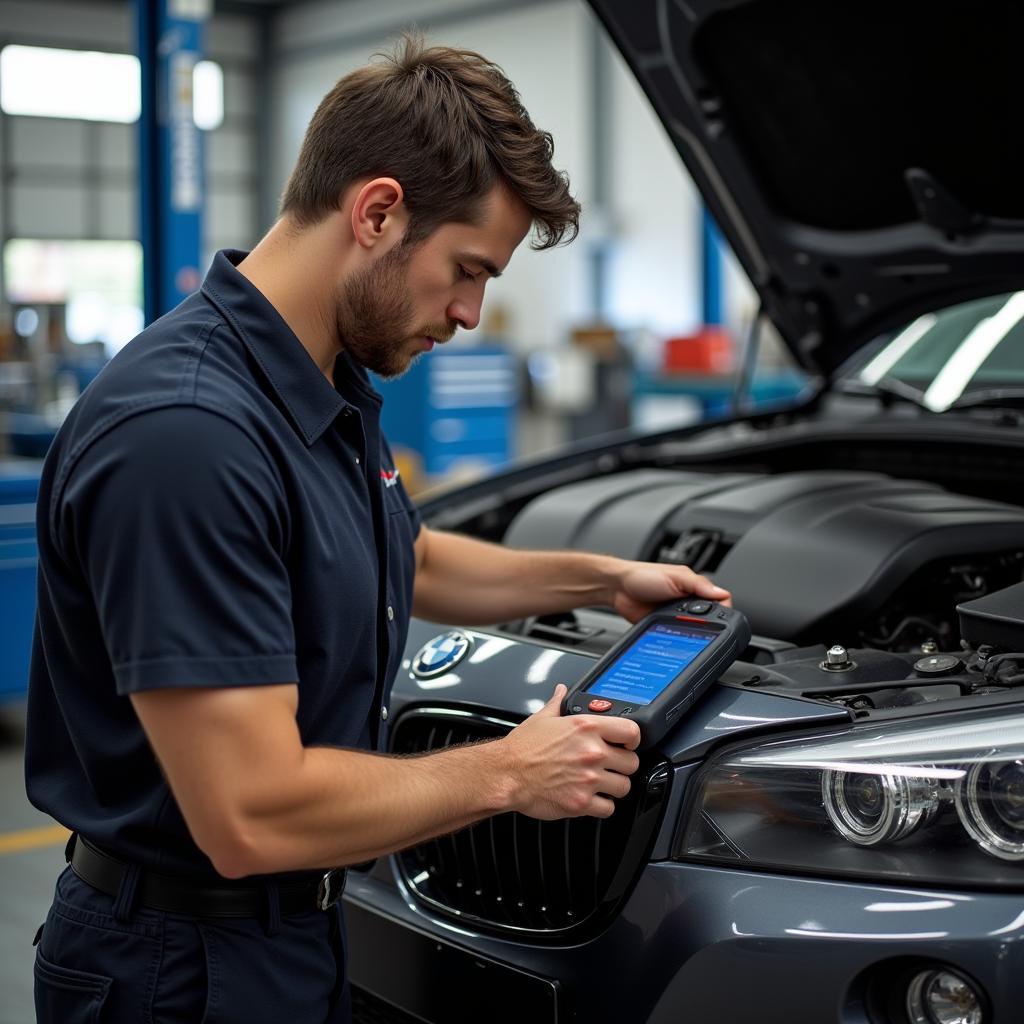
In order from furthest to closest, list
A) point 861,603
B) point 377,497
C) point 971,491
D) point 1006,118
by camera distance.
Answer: point 971,491 < point 1006,118 < point 861,603 < point 377,497

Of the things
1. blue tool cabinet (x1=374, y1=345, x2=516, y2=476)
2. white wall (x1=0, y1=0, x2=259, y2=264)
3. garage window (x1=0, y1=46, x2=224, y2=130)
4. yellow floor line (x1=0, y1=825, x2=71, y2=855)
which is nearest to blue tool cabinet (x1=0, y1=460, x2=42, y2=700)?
yellow floor line (x1=0, y1=825, x2=71, y2=855)

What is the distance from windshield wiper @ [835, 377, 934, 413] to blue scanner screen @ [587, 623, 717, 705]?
111 cm

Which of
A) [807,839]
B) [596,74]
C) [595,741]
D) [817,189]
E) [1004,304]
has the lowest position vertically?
[807,839]

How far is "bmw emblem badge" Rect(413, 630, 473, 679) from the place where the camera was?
1.83 meters

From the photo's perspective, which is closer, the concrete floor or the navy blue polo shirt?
the navy blue polo shirt

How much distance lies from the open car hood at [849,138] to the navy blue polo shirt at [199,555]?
1086 millimetres

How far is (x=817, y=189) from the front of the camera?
249cm

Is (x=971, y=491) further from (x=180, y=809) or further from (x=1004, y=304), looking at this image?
(x=180, y=809)

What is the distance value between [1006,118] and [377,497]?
1.30 m

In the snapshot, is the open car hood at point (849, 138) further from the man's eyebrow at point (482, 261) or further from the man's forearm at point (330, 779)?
the man's forearm at point (330, 779)

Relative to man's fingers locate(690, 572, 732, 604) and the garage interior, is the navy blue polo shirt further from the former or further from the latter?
the garage interior

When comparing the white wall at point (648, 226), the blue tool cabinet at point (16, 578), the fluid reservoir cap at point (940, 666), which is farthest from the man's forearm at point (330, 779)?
the white wall at point (648, 226)

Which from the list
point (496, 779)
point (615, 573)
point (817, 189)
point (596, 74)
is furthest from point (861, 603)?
point (596, 74)

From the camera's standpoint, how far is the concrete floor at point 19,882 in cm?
252
